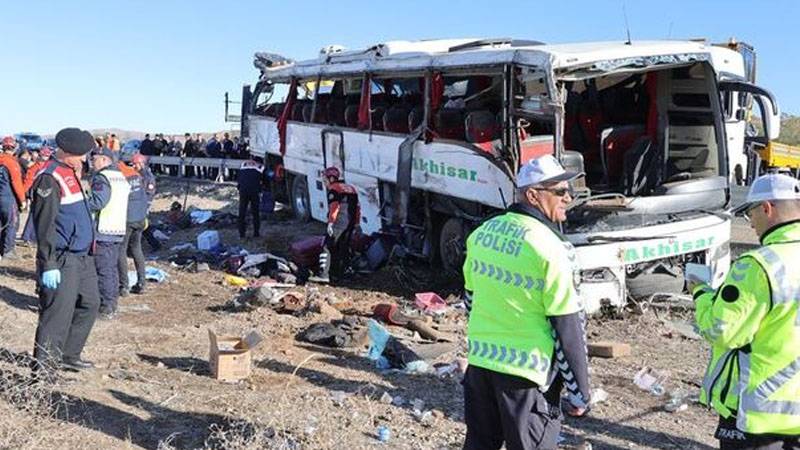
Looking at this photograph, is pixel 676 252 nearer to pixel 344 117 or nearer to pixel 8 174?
pixel 344 117

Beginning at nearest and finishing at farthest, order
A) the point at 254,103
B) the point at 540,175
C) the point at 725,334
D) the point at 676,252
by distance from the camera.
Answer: the point at 725,334 < the point at 540,175 < the point at 676,252 < the point at 254,103

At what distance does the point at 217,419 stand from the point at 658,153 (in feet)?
19.8

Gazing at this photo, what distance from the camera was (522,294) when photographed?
10.4ft

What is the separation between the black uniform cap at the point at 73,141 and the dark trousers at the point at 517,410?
12.5 ft

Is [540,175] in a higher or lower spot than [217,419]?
higher

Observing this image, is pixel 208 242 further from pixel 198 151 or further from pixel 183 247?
pixel 198 151

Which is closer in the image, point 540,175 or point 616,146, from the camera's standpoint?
point 540,175

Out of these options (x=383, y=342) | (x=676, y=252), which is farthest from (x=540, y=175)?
(x=676, y=252)

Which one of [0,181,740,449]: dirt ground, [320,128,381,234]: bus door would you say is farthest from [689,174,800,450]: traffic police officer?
[320,128,381,234]: bus door

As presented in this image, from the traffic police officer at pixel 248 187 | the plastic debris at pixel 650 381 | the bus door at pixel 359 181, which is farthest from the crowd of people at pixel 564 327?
the traffic police officer at pixel 248 187

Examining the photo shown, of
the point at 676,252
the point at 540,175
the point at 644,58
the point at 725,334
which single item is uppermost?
the point at 644,58

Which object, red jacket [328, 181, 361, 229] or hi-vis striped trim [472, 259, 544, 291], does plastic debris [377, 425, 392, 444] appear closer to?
hi-vis striped trim [472, 259, 544, 291]

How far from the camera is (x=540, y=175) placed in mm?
3273

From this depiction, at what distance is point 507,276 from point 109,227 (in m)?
5.80
